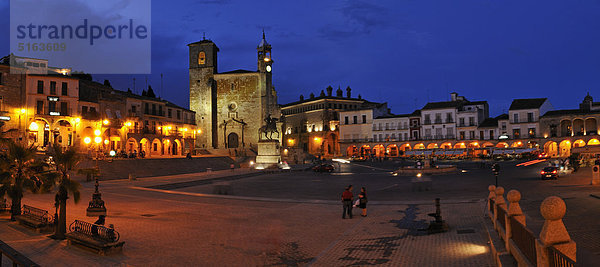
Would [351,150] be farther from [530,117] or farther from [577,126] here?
[577,126]

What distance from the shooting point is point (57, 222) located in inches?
462

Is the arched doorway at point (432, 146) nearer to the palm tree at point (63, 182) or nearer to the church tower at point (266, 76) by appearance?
the church tower at point (266, 76)

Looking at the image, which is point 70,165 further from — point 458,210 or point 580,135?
point 580,135

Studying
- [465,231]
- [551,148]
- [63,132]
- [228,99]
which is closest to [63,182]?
[465,231]

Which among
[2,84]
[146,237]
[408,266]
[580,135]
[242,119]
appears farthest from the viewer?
[242,119]

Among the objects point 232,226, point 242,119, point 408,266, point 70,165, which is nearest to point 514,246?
point 408,266

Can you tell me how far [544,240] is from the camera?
4.57 m

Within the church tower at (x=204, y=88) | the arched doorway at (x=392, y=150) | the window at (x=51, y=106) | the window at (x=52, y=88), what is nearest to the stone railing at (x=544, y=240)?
the window at (x=51, y=106)

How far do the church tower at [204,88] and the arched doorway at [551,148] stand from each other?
5877cm

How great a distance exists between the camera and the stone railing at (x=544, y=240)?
14.4 ft

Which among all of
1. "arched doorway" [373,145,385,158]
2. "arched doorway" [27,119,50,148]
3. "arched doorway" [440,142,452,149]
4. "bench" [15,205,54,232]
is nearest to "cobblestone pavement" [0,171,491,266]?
"bench" [15,205,54,232]

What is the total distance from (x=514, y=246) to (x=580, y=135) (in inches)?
2824

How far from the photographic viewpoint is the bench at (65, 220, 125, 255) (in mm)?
9531

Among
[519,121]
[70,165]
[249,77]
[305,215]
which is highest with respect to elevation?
[249,77]
